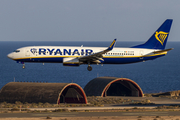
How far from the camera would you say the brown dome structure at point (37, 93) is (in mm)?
94250

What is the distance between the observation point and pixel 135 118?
205ft

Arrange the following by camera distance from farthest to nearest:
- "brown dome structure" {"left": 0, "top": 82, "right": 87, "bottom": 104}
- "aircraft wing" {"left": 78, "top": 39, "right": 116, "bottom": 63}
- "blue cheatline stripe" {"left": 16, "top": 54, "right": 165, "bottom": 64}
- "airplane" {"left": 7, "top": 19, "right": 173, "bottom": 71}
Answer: "brown dome structure" {"left": 0, "top": 82, "right": 87, "bottom": 104}, "blue cheatline stripe" {"left": 16, "top": 54, "right": 165, "bottom": 64}, "airplane" {"left": 7, "top": 19, "right": 173, "bottom": 71}, "aircraft wing" {"left": 78, "top": 39, "right": 116, "bottom": 63}

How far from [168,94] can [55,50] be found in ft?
181

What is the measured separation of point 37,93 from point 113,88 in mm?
36786
